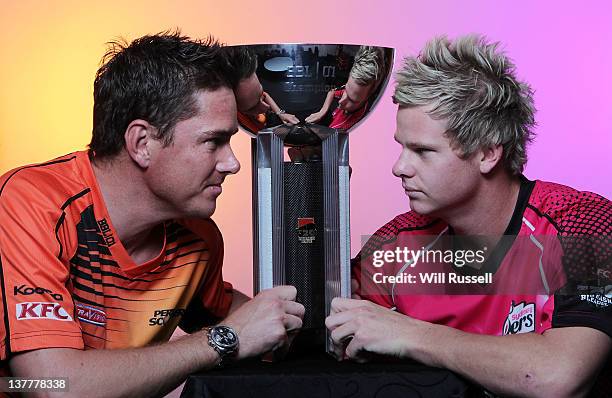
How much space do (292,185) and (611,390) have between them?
2.11ft

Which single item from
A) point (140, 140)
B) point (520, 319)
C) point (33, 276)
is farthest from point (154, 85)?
point (520, 319)

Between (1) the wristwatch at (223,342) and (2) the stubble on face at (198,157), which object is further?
(2) the stubble on face at (198,157)

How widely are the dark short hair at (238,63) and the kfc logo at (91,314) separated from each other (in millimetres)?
453

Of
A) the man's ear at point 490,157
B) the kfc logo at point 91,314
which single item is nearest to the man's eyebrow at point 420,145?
the man's ear at point 490,157

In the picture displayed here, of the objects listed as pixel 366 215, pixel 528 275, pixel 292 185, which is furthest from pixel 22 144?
pixel 528 275

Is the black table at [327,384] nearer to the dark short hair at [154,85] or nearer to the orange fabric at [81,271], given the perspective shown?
the orange fabric at [81,271]

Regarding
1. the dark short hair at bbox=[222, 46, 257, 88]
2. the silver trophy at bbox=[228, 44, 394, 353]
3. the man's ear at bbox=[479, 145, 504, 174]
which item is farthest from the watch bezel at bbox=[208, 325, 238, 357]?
the man's ear at bbox=[479, 145, 504, 174]

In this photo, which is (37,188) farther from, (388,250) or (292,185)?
(388,250)

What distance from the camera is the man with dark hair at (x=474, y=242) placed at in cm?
154

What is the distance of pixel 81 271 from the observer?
5.45 ft

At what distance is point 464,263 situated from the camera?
1.82 m

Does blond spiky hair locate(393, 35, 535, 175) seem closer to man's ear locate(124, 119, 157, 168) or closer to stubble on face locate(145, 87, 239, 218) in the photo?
stubble on face locate(145, 87, 239, 218)

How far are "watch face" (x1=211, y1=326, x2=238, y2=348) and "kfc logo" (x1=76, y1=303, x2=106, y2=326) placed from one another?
24 centimetres

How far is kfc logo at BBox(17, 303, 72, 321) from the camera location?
1521 millimetres
